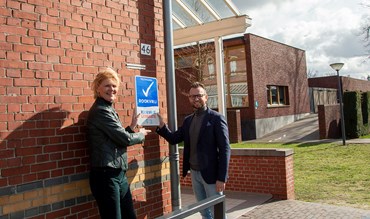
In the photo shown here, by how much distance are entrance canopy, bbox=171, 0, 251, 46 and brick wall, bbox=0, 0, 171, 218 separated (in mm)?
3794

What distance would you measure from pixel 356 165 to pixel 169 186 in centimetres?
816

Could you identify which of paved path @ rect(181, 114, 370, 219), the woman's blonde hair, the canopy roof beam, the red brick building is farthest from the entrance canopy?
the red brick building

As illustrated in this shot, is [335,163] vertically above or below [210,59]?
below

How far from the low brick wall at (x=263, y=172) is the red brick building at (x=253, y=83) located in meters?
13.6

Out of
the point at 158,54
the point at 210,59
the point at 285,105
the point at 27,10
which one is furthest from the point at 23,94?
the point at 285,105

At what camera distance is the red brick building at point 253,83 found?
21859 millimetres

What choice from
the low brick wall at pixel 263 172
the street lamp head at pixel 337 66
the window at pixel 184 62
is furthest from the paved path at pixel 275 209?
the window at pixel 184 62

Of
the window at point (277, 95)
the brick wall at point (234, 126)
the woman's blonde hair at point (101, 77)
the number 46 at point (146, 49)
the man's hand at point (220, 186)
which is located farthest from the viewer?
the window at point (277, 95)

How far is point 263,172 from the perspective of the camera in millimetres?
7367

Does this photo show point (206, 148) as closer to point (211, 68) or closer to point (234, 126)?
point (234, 126)

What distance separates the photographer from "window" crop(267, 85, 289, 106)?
2435 cm

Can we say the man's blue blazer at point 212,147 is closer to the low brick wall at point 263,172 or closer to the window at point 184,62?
the low brick wall at point 263,172

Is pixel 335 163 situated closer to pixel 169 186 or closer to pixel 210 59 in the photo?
pixel 169 186

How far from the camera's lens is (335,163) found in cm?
1148
